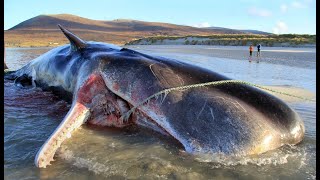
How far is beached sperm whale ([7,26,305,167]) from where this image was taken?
3773 millimetres

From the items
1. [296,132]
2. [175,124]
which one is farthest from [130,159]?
[296,132]

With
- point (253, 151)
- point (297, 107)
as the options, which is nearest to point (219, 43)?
point (297, 107)

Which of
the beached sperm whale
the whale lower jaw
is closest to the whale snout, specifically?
the beached sperm whale

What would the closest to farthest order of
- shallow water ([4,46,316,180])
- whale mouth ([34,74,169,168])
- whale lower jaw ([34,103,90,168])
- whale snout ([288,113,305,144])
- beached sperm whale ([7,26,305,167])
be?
shallow water ([4,46,316,180]) → whale lower jaw ([34,103,90,168]) → beached sperm whale ([7,26,305,167]) → whale snout ([288,113,305,144]) → whale mouth ([34,74,169,168])

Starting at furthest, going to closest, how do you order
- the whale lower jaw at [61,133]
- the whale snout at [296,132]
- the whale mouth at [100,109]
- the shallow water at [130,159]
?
the whale mouth at [100,109] < the whale snout at [296,132] < the whale lower jaw at [61,133] < the shallow water at [130,159]

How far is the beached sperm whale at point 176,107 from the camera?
3.77 metres

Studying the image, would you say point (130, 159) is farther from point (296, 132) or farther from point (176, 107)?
point (296, 132)

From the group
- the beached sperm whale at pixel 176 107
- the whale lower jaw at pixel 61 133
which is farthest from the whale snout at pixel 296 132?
the whale lower jaw at pixel 61 133

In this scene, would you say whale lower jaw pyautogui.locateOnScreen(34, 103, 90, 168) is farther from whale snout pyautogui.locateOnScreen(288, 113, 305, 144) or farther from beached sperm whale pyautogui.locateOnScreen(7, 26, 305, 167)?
whale snout pyautogui.locateOnScreen(288, 113, 305, 144)

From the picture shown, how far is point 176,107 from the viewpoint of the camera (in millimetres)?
4059

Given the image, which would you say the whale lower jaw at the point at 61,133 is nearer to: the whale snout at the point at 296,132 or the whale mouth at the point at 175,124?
the whale mouth at the point at 175,124

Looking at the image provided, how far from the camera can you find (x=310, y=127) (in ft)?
16.8

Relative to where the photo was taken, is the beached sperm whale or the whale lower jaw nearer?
the whale lower jaw
